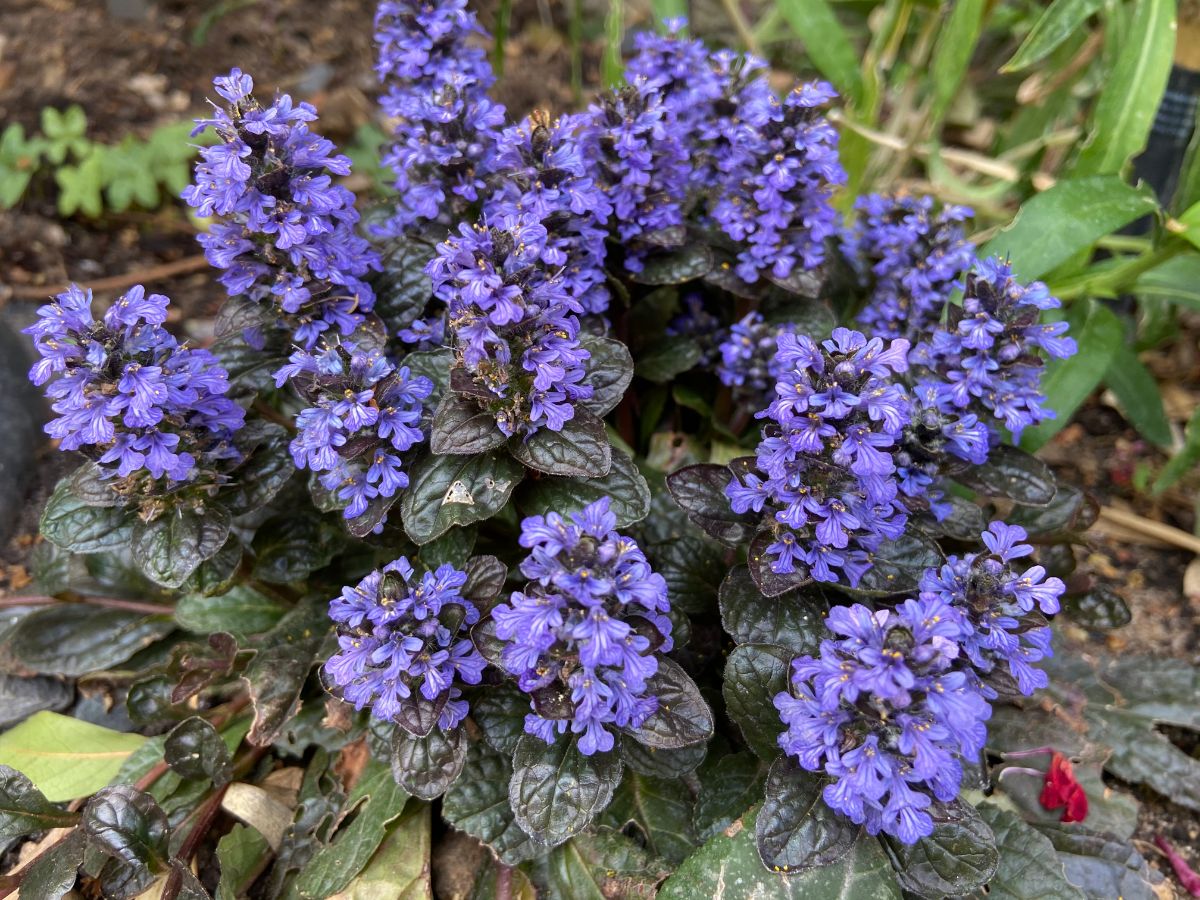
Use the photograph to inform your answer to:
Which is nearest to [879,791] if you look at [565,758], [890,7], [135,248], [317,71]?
[565,758]

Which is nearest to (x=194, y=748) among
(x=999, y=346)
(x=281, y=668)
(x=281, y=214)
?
(x=281, y=668)

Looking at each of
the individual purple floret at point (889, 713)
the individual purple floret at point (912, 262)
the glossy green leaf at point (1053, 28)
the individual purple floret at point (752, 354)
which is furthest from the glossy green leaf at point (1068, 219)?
the individual purple floret at point (889, 713)

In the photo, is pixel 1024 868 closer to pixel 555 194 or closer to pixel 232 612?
pixel 555 194

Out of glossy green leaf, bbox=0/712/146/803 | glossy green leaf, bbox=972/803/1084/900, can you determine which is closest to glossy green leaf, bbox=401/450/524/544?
glossy green leaf, bbox=0/712/146/803

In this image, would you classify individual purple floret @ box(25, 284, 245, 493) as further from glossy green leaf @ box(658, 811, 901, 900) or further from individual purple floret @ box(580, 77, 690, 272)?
glossy green leaf @ box(658, 811, 901, 900)

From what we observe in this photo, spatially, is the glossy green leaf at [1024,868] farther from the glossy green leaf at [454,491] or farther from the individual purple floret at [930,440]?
the glossy green leaf at [454,491]

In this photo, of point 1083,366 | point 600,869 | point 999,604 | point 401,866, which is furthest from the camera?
point 1083,366
